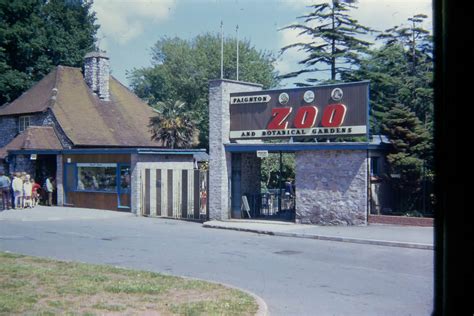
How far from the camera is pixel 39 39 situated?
132 ft

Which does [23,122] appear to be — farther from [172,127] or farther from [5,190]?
[5,190]

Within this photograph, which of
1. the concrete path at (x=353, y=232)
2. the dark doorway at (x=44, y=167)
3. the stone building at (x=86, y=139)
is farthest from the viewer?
the dark doorway at (x=44, y=167)

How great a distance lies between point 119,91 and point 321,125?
23.1m

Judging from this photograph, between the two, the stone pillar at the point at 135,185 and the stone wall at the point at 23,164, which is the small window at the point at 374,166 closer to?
the stone pillar at the point at 135,185

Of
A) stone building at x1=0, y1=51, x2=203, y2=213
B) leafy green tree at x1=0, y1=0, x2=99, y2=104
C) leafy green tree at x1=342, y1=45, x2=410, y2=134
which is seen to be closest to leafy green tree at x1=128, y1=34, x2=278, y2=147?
leafy green tree at x1=0, y1=0, x2=99, y2=104

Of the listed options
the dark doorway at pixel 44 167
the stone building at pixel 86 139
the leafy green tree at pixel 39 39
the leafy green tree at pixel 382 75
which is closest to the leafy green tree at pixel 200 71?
the leafy green tree at pixel 39 39

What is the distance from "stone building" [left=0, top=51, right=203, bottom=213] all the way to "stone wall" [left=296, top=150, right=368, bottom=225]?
26.2 feet

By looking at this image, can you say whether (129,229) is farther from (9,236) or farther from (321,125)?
(321,125)

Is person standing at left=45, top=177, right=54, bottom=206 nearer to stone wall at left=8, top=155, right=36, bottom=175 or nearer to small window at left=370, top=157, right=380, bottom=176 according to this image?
stone wall at left=8, top=155, right=36, bottom=175

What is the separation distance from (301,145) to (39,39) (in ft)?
91.1

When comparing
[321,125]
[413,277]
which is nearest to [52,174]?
[321,125]

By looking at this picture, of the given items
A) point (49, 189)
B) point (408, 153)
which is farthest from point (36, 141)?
point (408, 153)

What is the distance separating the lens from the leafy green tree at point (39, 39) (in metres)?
36.5

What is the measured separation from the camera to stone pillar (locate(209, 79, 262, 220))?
859 inches
